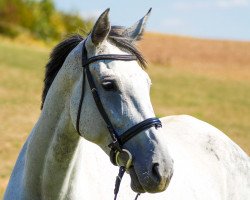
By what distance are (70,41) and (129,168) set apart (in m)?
1.04

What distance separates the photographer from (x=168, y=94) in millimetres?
27906

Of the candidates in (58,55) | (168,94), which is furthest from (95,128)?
(168,94)

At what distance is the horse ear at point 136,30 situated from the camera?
3.96 meters

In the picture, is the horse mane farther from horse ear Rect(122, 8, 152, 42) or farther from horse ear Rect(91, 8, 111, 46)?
horse ear Rect(91, 8, 111, 46)

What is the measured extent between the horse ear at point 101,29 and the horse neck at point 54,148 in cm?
34

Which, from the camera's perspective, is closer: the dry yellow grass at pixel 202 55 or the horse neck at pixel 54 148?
the horse neck at pixel 54 148

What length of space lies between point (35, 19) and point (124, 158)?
57.4 meters

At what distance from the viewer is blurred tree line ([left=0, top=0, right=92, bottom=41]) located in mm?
57125

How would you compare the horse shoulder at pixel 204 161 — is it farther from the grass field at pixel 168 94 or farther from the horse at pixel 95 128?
the grass field at pixel 168 94

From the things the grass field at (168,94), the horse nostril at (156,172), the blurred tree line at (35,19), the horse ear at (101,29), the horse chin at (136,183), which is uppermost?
the blurred tree line at (35,19)

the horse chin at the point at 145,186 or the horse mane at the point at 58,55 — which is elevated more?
the horse mane at the point at 58,55

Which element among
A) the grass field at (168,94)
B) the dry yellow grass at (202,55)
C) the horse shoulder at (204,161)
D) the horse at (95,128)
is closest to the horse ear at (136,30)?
the horse at (95,128)

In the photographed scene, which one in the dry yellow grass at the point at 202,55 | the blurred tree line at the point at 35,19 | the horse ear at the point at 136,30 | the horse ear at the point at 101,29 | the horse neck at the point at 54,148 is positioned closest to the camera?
the horse ear at the point at 101,29

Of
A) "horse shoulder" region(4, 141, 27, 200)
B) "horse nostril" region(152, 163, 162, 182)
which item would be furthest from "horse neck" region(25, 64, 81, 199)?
"horse nostril" region(152, 163, 162, 182)
